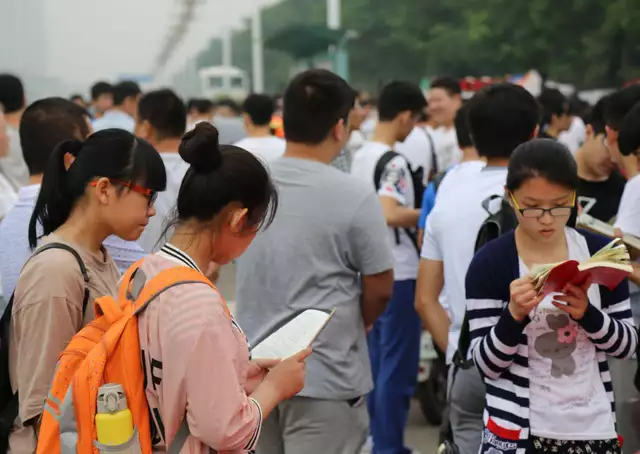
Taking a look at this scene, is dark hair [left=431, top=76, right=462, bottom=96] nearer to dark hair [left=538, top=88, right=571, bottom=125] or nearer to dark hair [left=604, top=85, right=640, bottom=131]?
dark hair [left=538, top=88, right=571, bottom=125]

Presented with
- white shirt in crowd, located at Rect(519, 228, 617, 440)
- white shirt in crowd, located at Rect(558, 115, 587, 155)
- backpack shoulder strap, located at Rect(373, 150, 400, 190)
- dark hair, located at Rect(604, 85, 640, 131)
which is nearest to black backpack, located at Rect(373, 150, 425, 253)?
backpack shoulder strap, located at Rect(373, 150, 400, 190)

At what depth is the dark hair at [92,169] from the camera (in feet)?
8.53

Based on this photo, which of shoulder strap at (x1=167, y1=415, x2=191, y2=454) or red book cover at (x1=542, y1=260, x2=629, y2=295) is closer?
shoulder strap at (x1=167, y1=415, x2=191, y2=454)

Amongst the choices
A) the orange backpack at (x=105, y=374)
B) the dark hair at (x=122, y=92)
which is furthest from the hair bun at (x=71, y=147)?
the dark hair at (x=122, y=92)

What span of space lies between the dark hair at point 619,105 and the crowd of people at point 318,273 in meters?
0.01

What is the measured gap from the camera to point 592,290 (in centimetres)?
274

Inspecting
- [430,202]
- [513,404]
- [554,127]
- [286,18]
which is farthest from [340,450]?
[286,18]

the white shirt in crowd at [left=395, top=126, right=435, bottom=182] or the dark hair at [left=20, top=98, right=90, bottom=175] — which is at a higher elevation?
the dark hair at [left=20, top=98, right=90, bottom=175]

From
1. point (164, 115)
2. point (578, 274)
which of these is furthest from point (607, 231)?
point (164, 115)

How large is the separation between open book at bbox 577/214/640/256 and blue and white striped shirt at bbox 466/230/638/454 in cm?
50

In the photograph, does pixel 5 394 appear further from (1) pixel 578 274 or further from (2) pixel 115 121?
(2) pixel 115 121

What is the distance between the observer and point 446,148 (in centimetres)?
898

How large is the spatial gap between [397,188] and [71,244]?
259 centimetres

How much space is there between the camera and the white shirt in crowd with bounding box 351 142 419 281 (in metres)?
4.94
